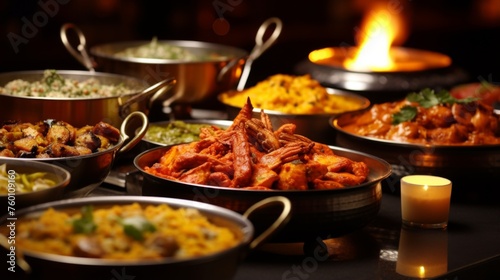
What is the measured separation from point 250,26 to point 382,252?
5.99 metres

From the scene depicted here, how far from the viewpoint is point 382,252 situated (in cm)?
279

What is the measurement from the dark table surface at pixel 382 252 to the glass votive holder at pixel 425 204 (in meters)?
0.04

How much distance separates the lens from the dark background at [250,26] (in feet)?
22.5

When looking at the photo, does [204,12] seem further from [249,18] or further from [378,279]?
[378,279]

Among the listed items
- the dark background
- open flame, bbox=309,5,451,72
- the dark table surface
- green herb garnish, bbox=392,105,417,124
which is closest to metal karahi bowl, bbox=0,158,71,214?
the dark table surface

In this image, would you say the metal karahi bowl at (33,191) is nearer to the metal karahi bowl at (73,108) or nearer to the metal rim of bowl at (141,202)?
the metal rim of bowl at (141,202)

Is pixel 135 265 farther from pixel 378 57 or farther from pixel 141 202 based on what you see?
pixel 378 57

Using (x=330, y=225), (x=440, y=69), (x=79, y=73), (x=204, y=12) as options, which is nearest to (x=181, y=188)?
(x=330, y=225)

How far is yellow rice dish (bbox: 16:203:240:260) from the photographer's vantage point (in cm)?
192

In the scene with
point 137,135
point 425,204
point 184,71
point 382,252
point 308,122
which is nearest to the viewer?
point 382,252

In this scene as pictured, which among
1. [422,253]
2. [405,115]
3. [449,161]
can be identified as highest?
[405,115]

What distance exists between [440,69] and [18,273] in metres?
3.77

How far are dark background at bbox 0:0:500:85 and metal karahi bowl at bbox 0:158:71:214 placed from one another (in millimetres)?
3907

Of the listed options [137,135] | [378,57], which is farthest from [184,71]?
[378,57]
